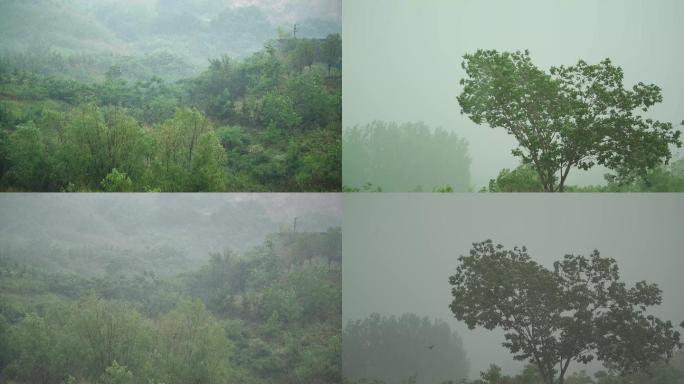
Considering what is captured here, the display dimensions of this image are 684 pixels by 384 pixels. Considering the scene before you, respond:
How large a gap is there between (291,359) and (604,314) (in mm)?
2808

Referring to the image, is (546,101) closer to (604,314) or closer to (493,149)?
(493,149)

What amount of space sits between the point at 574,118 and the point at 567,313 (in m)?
1.71

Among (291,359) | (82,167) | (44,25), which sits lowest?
(291,359)

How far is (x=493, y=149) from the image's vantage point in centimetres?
730

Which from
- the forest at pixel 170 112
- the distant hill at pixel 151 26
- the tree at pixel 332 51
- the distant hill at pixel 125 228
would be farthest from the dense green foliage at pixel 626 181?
the distant hill at pixel 125 228

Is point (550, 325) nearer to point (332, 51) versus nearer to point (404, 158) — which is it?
point (404, 158)

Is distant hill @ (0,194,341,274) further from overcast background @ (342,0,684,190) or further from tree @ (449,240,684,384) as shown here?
tree @ (449,240,684,384)

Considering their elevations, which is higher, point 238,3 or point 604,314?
point 238,3

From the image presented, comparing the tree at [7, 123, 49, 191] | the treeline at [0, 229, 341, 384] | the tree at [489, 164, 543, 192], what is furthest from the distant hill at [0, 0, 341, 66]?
the tree at [489, 164, 543, 192]

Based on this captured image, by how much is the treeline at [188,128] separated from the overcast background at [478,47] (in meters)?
0.36


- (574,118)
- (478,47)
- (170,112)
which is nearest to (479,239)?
(574,118)

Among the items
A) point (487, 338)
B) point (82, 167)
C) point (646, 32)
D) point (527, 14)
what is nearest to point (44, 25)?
point (82, 167)

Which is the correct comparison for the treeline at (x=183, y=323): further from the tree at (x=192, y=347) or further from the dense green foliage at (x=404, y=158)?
the dense green foliage at (x=404, y=158)

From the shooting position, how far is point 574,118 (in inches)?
281
